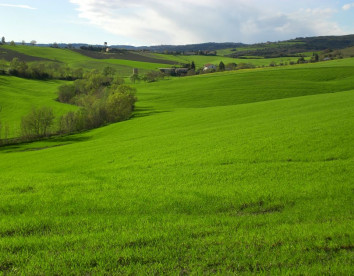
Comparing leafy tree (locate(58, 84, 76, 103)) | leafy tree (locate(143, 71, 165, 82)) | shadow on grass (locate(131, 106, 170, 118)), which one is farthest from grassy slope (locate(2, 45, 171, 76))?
shadow on grass (locate(131, 106, 170, 118))

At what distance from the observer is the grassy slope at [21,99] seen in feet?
261

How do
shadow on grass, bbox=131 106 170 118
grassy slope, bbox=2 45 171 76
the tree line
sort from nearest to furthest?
the tree line, shadow on grass, bbox=131 106 170 118, grassy slope, bbox=2 45 171 76

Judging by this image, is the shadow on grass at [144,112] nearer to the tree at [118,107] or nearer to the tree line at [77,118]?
the tree line at [77,118]

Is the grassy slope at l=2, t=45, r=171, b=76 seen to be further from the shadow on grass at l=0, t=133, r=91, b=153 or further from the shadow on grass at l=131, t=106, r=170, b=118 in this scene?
the shadow on grass at l=0, t=133, r=91, b=153

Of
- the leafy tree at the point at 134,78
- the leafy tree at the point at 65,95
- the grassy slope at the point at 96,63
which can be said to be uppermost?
the grassy slope at the point at 96,63

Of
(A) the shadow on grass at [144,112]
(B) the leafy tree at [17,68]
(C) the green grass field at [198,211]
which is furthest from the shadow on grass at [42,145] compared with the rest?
(B) the leafy tree at [17,68]

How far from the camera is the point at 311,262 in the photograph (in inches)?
306

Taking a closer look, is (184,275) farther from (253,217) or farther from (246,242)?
(253,217)

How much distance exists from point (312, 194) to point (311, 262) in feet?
17.3

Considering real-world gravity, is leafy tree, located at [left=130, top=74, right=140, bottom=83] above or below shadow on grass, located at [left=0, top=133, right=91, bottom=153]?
above

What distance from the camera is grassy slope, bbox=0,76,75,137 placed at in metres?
79.5

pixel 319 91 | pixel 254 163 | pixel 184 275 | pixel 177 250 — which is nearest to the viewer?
pixel 184 275

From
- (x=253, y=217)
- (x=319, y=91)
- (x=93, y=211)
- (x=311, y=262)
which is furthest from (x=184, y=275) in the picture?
(x=319, y=91)

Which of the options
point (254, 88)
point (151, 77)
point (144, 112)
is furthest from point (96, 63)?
point (254, 88)
